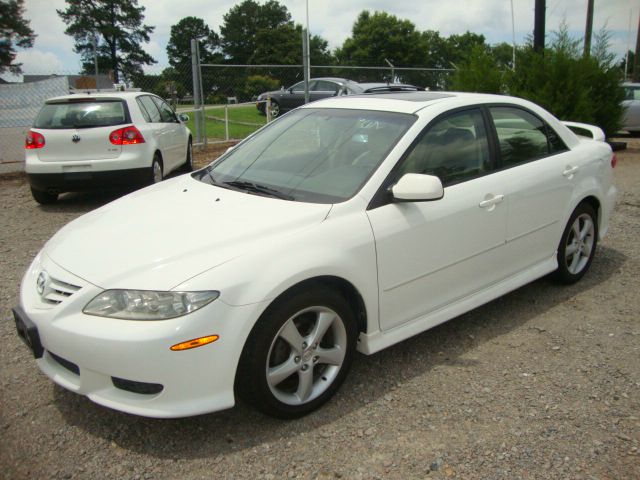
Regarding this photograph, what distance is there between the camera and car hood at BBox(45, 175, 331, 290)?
268cm

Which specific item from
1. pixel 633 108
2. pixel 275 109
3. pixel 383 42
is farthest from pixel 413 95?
pixel 383 42

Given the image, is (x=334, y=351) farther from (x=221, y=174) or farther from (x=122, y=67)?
(x=122, y=67)

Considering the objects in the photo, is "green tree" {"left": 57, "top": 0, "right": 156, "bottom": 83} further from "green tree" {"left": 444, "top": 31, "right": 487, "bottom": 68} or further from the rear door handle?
the rear door handle

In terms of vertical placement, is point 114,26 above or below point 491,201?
above

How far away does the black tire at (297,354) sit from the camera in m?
2.72

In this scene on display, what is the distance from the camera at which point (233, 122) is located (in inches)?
751

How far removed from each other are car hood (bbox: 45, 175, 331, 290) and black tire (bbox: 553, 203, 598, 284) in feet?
7.80

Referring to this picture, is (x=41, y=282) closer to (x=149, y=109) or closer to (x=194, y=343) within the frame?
(x=194, y=343)

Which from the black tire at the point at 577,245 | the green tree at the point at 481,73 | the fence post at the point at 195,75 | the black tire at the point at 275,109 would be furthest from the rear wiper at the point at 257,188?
the black tire at the point at 275,109

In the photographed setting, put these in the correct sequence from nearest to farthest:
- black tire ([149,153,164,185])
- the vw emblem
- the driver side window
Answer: the vw emblem → the driver side window → black tire ([149,153,164,185])

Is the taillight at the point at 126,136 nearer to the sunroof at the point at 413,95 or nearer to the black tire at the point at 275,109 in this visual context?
the sunroof at the point at 413,95

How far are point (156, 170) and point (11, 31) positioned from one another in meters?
55.3

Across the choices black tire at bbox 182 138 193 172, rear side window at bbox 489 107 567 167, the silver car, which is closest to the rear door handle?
rear side window at bbox 489 107 567 167

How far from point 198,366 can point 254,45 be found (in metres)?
82.6
